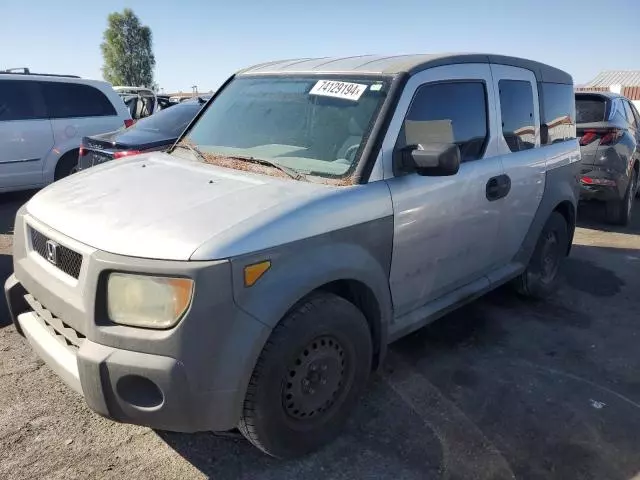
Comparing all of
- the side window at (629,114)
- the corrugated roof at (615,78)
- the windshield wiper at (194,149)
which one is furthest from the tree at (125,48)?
the windshield wiper at (194,149)

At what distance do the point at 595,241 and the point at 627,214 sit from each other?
115 centimetres

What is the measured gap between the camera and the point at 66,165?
27.1 ft

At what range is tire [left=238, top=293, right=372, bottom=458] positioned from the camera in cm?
229

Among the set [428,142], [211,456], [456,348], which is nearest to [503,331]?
[456,348]

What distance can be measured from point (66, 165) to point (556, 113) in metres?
6.93

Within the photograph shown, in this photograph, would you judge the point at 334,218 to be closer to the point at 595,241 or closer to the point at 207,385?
the point at 207,385

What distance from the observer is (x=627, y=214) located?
7.46m

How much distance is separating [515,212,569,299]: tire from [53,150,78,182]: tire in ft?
21.8

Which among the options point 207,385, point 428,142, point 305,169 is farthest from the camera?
point 428,142

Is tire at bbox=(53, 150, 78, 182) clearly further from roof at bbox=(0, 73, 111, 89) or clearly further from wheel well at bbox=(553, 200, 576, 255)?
wheel well at bbox=(553, 200, 576, 255)

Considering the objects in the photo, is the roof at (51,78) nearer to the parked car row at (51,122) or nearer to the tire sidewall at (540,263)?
the parked car row at (51,122)

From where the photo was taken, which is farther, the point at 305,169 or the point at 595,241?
the point at 595,241

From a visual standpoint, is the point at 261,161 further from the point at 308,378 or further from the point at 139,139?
the point at 139,139

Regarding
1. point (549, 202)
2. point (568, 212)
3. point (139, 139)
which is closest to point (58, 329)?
point (549, 202)
